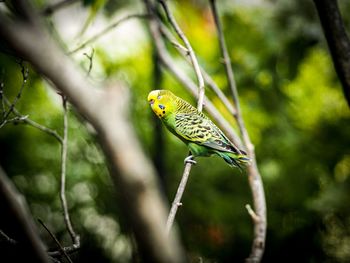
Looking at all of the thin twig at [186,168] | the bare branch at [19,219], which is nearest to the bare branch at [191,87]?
the thin twig at [186,168]

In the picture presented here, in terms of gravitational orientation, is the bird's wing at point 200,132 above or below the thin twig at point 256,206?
above

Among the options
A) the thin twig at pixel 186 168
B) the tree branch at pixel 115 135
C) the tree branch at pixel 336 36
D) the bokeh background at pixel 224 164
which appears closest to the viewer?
the tree branch at pixel 115 135

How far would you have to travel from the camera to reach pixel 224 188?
1597mm

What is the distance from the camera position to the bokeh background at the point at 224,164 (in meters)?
1.45

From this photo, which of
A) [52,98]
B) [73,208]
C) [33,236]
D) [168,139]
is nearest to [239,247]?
[168,139]

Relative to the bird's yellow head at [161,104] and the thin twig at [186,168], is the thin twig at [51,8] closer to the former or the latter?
the thin twig at [186,168]

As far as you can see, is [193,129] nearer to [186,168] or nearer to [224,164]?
[186,168]

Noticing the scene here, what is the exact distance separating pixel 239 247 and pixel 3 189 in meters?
1.33

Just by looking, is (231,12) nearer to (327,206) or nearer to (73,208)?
(327,206)

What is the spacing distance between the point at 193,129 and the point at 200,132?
0.01 metres

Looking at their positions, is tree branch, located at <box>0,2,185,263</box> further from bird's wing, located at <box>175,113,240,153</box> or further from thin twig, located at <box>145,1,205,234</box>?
bird's wing, located at <box>175,113,240,153</box>

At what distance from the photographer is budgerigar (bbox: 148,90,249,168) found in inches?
25.1

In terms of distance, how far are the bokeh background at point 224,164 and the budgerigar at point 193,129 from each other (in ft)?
2.41

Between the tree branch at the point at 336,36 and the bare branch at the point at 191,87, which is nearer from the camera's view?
the tree branch at the point at 336,36
